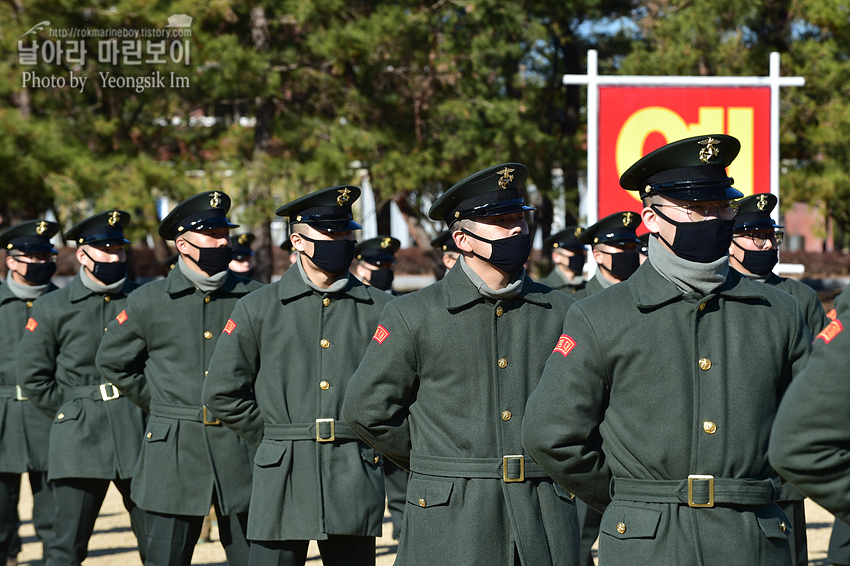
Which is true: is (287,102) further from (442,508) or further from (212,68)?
(442,508)

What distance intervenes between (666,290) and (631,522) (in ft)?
2.37

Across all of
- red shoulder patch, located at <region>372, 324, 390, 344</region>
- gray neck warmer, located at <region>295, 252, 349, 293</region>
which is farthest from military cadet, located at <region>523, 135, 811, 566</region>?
gray neck warmer, located at <region>295, 252, 349, 293</region>

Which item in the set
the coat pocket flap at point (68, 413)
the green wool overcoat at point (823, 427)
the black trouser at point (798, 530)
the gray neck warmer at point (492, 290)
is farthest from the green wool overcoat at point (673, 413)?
the coat pocket flap at point (68, 413)

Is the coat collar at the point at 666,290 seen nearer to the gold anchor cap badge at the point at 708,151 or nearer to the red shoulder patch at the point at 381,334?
the gold anchor cap badge at the point at 708,151

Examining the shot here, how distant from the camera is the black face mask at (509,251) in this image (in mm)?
4359

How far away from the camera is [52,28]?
1641 centimetres

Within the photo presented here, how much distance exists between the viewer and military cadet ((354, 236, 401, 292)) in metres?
10.6

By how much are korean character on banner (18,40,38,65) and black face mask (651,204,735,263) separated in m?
14.9

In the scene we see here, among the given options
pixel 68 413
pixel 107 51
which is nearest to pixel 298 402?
pixel 68 413

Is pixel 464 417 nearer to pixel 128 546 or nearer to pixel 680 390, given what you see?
pixel 680 390

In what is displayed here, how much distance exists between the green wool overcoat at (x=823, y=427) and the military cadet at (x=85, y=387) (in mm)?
5115

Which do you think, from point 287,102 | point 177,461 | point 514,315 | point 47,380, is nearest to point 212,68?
point 287,102

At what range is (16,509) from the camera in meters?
7.89

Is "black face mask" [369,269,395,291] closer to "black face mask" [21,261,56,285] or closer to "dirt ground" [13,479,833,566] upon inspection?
"dirt ground" [13,479,833,566]
